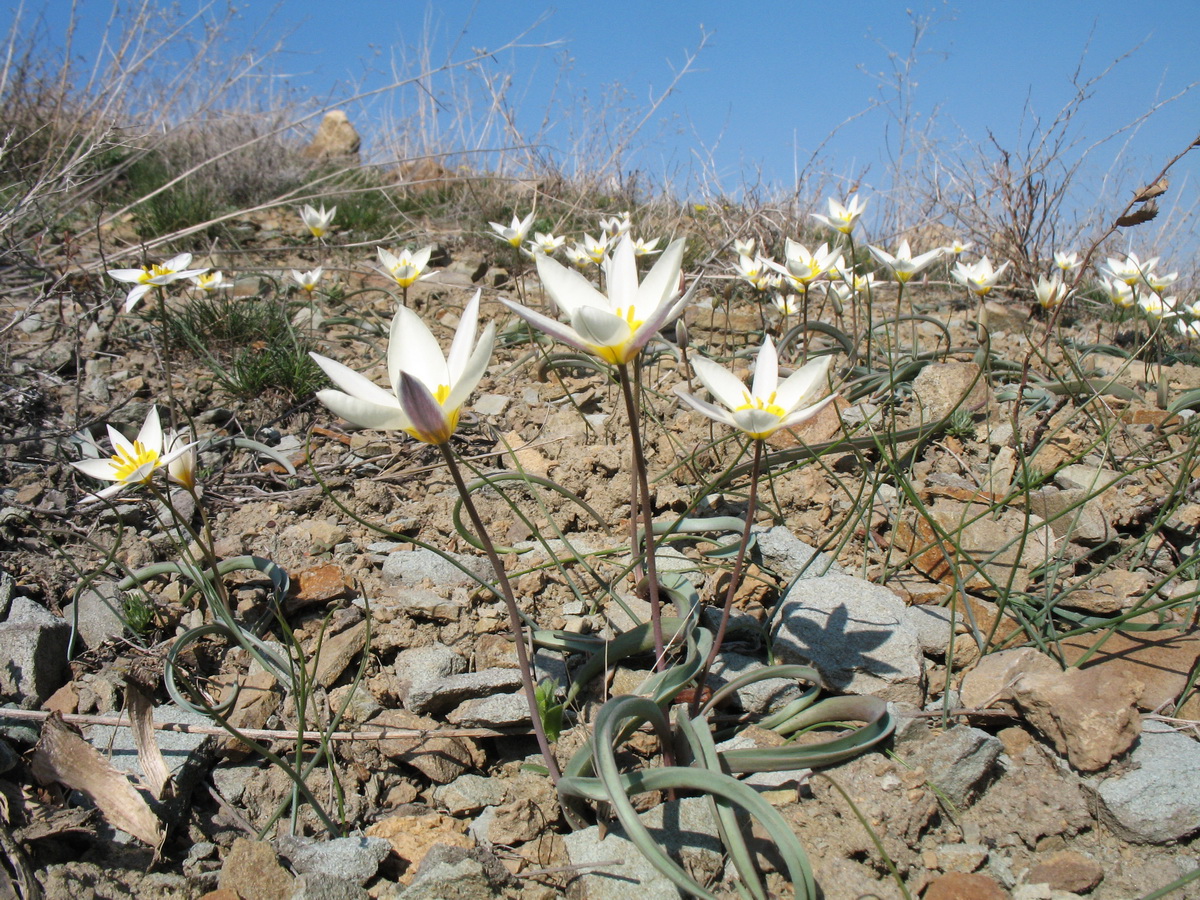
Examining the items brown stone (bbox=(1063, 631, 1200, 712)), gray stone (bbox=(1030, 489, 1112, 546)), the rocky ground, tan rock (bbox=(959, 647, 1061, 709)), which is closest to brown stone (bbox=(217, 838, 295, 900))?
the rocky ground

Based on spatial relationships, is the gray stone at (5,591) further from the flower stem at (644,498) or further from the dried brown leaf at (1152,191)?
the dried brown leaf at (1152,191)

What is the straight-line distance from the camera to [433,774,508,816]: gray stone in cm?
138

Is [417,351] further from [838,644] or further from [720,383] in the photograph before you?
[838,644]

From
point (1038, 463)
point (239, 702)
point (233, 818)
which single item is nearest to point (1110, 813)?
point (1038, 463)

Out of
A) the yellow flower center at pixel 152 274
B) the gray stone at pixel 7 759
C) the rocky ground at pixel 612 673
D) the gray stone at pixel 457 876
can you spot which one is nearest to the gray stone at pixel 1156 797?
the rocky ground at pixel 612 673

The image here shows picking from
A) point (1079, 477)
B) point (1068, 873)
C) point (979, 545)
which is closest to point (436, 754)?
point (1068, 873)

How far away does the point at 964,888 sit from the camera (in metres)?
1.13

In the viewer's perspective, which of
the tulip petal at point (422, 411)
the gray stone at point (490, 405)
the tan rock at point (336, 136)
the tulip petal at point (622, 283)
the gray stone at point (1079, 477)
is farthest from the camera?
the tan rock at point (336, 136)

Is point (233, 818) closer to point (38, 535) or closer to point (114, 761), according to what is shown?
point (114, 761)

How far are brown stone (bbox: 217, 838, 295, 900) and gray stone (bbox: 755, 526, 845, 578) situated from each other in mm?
1211

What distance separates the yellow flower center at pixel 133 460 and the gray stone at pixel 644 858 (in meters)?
1.22

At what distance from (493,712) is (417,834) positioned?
0.84ft

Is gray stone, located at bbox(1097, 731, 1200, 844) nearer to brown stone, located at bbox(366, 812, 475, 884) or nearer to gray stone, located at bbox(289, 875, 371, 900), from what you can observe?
brown stone, located at bbox(366, 812, 475, 884)

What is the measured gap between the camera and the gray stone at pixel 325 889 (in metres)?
1.14
